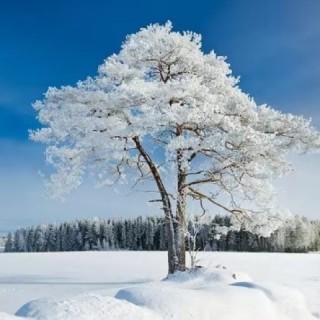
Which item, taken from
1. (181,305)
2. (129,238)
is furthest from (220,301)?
(129,238)

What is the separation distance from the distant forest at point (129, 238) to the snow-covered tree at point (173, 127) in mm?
52626

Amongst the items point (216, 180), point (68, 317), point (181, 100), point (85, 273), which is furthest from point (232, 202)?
point (68, 317)

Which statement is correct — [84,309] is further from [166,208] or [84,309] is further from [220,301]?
[166,208]

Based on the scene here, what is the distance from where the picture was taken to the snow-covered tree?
14.2m

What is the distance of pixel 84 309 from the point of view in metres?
5.68

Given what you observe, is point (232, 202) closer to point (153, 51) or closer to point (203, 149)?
point (203, 149)

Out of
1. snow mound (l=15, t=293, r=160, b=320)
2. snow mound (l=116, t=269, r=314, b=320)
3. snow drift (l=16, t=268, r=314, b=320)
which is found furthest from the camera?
snow mound (l=116, t=269, r=314, b=320)

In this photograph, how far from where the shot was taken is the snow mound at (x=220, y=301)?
6402 mm

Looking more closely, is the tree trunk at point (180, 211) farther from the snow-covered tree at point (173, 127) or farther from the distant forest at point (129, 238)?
the distant forest at point (129, 238)

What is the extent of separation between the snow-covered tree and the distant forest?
52.6m

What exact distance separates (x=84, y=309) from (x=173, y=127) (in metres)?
9.56

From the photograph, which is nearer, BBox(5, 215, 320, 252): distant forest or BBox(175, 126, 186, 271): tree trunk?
BBox(175, 126, 186, 271): tree trunk

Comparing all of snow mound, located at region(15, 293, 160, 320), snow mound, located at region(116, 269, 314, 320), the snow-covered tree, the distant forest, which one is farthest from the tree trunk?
the distant forest

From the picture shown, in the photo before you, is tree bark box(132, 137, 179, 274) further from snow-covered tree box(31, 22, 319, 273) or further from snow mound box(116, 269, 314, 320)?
snow mound box(116, 269, 314, 320)
